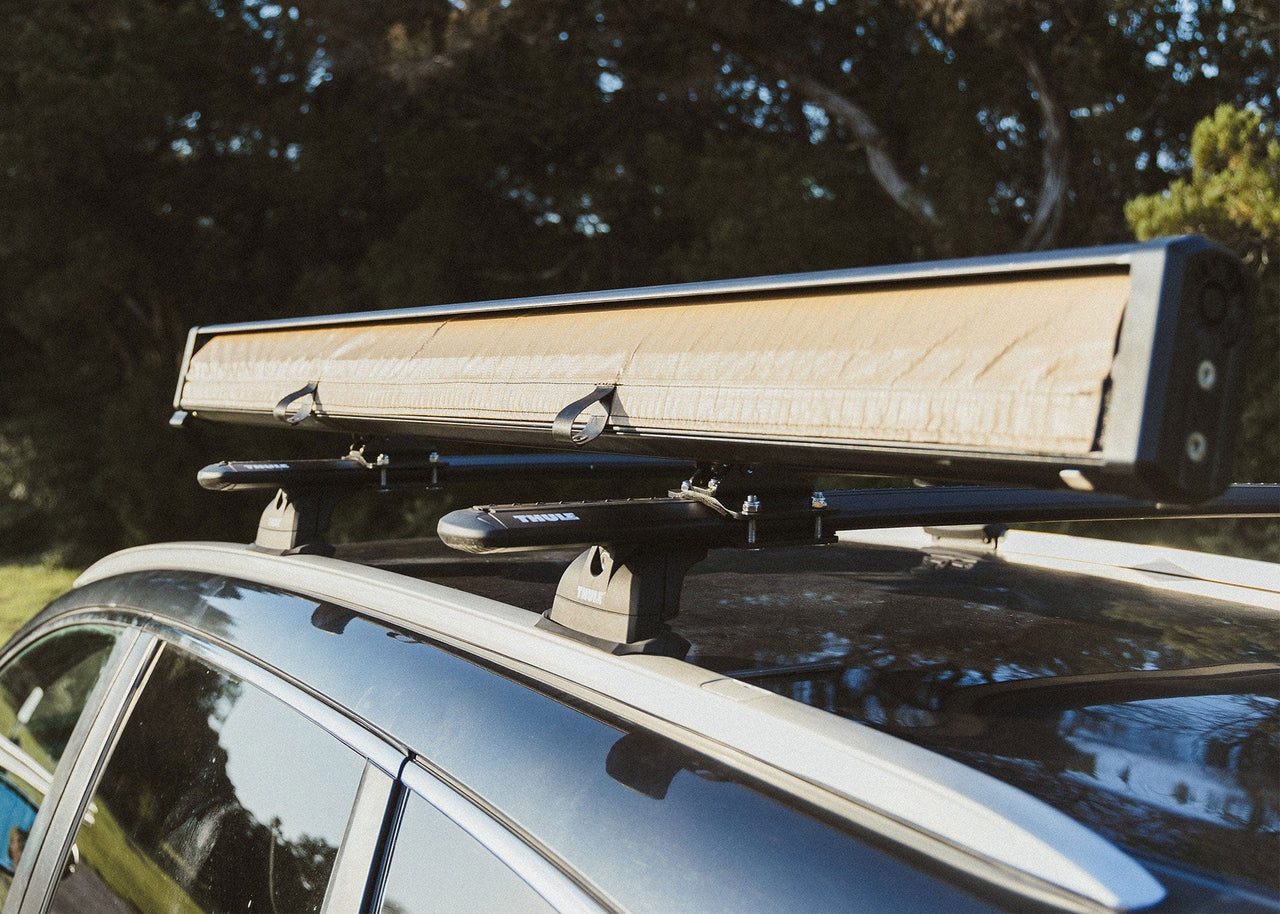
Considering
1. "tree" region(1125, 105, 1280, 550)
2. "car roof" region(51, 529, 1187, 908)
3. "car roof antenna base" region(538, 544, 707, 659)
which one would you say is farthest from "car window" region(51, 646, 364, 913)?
"tree" region(1125, 105, 1280, 550)

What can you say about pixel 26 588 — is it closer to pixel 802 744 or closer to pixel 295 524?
pixel 295 524

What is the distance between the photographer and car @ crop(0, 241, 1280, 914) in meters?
0.92

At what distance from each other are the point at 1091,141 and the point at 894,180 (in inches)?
63.5

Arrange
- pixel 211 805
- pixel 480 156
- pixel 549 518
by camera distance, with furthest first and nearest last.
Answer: pixel 480 156, pixel 211 805, pixel 549 518

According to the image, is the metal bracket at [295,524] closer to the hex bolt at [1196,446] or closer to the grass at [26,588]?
the hex bolt at [1196,446]

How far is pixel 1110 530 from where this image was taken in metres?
9.12

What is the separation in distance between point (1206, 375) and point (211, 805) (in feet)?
4.91

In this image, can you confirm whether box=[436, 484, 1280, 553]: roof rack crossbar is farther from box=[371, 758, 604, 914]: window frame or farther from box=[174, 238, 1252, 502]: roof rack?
box=[371, 758, 604, 914]: window frame

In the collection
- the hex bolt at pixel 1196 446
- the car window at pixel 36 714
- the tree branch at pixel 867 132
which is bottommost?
the car window at pixel 36 714

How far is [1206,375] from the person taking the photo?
85cm

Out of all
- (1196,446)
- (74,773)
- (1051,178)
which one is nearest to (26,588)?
(1051,178)

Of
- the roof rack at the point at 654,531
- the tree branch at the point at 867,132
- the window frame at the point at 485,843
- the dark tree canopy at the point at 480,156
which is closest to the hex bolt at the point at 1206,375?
the roof rack at the point at 654,531

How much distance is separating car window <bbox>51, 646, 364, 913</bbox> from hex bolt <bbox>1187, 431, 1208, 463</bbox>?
1024mm

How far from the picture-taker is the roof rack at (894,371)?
0.83 meters
